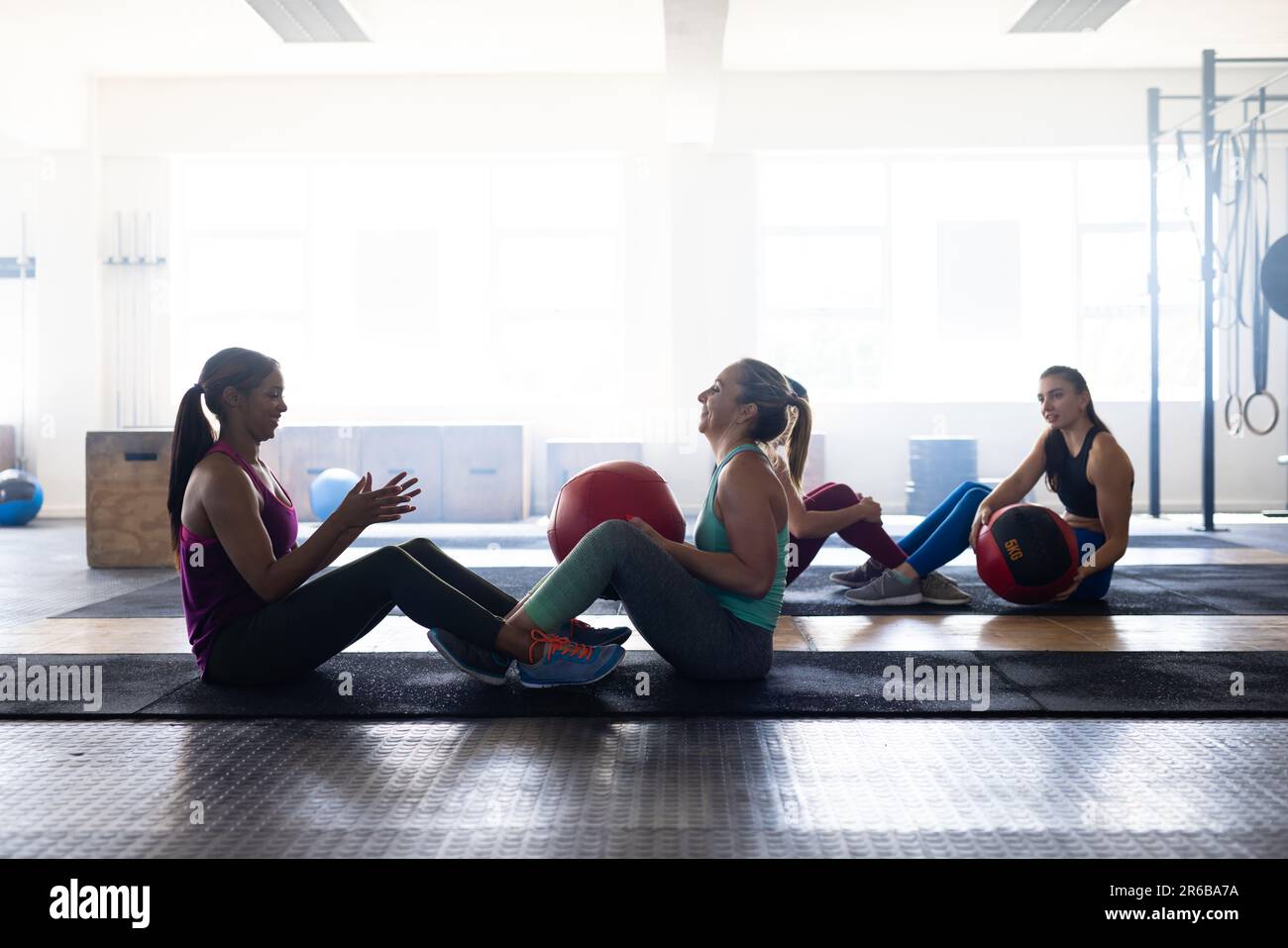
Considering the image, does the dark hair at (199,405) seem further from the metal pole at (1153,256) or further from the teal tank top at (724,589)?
the metal pole at (1153,256)

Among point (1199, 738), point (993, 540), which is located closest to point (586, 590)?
point (1199, 738)

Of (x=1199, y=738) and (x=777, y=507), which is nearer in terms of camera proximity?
(x=1199, y=738)

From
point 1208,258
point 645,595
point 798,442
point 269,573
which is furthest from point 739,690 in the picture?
point 1208,258

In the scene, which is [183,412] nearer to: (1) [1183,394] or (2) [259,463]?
(2) [259,463]

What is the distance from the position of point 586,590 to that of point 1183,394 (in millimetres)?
8011

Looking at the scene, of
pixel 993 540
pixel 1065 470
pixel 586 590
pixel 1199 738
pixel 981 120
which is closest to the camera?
pixel 1199 738

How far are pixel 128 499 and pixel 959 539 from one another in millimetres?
3927

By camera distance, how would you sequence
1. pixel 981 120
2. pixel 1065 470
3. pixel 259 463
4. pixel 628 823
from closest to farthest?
pixel 628 823 → pixel 259 463 → pixel 1065 470 → pixel 981 120

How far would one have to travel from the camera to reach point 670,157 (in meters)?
8.96

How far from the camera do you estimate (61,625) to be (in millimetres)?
3840

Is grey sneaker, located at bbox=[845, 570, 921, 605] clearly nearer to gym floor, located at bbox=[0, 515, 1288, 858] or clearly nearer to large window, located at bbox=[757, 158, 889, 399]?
gym floor, located at bbox=[0, 515, 1288, 858]

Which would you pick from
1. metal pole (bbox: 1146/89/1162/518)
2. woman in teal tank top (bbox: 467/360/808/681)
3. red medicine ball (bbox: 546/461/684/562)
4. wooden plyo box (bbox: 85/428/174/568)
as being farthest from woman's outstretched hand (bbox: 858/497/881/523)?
metal pole (bbox: 1146/89/1162/518)

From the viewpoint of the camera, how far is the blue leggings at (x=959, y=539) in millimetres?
4109

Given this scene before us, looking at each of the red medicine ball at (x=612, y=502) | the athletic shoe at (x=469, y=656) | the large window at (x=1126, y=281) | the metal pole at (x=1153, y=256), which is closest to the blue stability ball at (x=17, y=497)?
the red medicine ball at (x=612, y=502)
